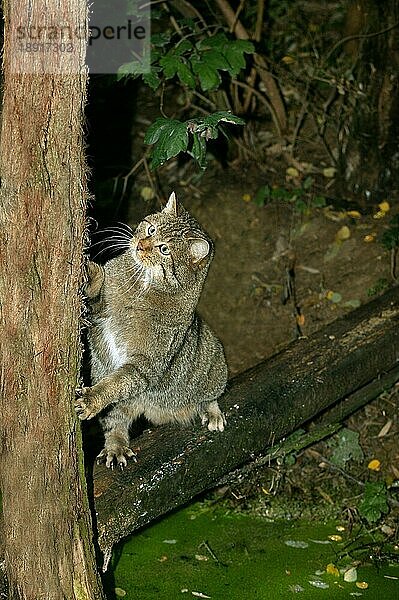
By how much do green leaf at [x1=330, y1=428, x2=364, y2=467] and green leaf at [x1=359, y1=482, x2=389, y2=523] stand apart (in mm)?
415

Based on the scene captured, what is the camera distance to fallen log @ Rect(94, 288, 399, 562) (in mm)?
3334

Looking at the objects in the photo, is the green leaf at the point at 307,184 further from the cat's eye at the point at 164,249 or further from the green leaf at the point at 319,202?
the cat's eye at the point at 164,249

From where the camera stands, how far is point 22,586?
118 inches

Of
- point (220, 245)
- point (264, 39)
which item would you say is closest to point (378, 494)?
point (220, 245)

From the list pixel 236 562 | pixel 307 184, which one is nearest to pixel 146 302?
pixel 236 562

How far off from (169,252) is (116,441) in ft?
2.34

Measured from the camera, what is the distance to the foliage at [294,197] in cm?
587

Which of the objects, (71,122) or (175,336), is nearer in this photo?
(71,122)

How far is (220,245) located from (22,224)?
10.3ft

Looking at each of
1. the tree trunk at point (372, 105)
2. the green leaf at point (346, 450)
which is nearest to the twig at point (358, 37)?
the tree trunk at point (372, 105)

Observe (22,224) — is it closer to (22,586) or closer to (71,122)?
(71,122)

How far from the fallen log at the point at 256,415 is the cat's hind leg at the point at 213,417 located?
1.1 inches

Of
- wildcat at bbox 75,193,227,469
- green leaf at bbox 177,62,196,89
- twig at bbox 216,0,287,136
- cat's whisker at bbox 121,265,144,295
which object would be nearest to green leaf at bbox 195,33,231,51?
green leaf at bbox 177,62,196,89

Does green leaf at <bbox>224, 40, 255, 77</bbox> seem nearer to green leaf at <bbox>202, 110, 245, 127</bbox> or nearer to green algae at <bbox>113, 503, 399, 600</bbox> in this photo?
green leaf at <bbox>202, 110, 245, 127</bbox>
